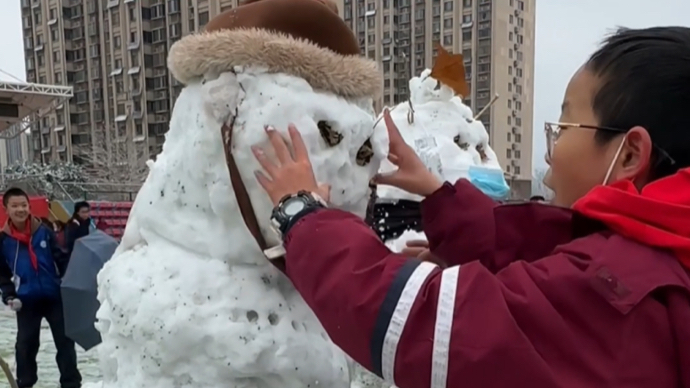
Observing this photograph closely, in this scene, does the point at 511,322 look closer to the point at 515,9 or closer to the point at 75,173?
the point at 75,173

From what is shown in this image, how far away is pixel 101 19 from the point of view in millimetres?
38625

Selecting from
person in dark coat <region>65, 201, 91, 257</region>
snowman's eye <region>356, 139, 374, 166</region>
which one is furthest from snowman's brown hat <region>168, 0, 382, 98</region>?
person in dark coat <region>65, 201, 91, 257</region>

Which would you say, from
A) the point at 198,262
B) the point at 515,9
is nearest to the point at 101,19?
the point at 515,9

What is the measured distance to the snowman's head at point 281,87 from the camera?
1.33 meters

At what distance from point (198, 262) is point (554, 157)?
0.78 meters

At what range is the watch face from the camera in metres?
1.01

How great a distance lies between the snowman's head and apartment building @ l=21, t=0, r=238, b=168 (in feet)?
102

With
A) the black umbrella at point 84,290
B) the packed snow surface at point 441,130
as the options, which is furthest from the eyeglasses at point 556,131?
the packed snow surface at point 441,130

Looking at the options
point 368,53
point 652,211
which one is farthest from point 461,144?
point 368,53

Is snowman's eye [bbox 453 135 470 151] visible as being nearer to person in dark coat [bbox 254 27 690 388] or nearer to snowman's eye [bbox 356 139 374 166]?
snowman's eye [bbox 356 139 374 166]

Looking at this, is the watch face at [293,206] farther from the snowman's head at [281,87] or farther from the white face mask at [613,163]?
the white face mask at [613,163]

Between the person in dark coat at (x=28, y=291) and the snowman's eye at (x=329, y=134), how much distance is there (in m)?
3.77

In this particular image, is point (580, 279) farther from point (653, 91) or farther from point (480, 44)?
point (480, 44)

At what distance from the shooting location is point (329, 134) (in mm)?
1369
